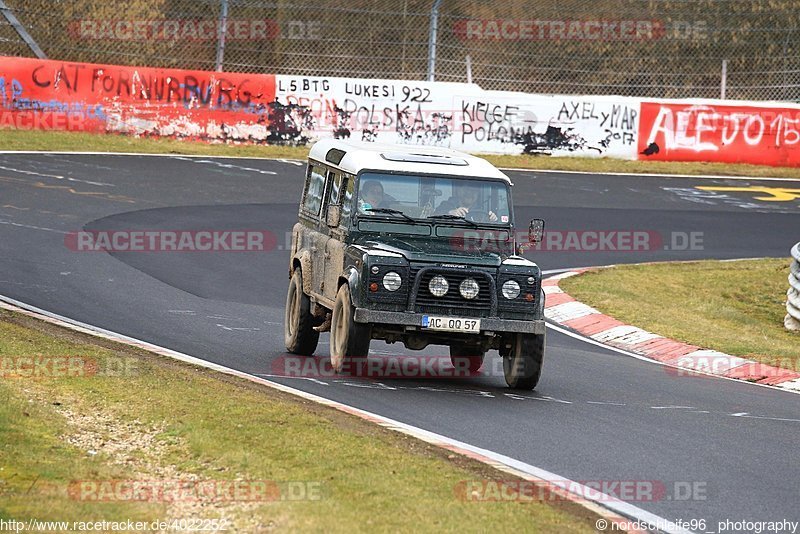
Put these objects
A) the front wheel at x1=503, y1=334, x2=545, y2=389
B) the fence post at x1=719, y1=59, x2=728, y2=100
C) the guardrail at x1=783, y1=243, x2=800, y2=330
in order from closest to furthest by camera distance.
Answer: the front wheel at x1=503, y1=334, x2=545, y2=389, the guardrail at x1=783, y1=243, x2=800, y2=330, the fence post at x1=719, y1=59, x2=728, y2=100

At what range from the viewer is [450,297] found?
1064cm

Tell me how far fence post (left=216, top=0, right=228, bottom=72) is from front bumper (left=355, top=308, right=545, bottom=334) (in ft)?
60.8

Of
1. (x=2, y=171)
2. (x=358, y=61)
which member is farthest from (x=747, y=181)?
(x=2, y=171)

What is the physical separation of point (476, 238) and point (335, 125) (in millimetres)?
16800

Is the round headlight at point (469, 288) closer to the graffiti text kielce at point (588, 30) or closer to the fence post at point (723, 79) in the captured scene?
the fence post at point (723, 79)

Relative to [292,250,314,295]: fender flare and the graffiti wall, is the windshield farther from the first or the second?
the graffiti wall

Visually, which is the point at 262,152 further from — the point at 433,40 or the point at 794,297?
the point at 794,297

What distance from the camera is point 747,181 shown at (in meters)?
29.0

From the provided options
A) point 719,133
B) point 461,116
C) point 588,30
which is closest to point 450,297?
point 461,116

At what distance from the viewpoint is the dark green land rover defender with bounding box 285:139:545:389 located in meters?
10.6

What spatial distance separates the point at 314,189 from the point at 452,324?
9.10 feet

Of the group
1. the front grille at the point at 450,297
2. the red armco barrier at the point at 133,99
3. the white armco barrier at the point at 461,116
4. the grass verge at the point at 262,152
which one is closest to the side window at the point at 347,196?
the front grille at the point at 450,297

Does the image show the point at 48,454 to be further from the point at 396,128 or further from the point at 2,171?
the point at 396,128

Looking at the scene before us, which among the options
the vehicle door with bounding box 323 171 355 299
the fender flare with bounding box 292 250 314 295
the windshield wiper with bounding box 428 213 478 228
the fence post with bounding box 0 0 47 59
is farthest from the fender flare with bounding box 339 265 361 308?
the fence post with bounding box 0 0 47 59
